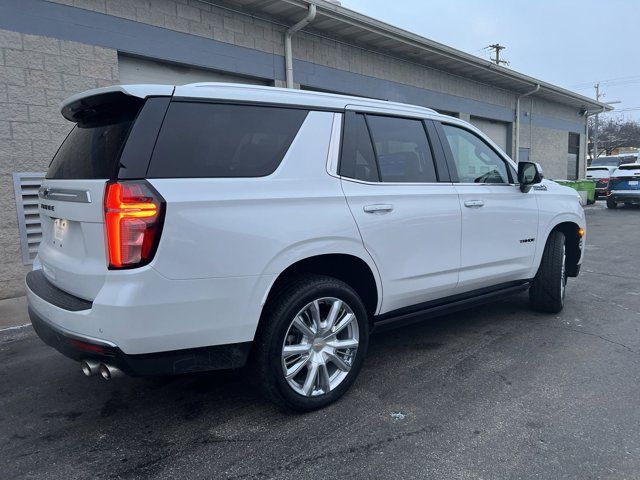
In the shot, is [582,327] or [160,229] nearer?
[160,229]

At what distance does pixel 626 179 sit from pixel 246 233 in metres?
19.5

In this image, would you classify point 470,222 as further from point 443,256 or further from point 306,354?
point 306,354

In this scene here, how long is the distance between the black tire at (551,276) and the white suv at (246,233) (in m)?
1.40

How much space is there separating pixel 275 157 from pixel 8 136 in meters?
4.73

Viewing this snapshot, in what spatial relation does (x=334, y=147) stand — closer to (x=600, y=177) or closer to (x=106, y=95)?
(x=106, y=95)

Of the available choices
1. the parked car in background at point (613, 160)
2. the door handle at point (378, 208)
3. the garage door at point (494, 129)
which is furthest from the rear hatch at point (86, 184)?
the parked car in background at point (613, 160)

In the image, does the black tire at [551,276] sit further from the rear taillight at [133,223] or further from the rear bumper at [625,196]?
the rear bumper at [625,196]

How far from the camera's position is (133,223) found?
227 centimetres

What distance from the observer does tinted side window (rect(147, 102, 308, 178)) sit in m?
2.42

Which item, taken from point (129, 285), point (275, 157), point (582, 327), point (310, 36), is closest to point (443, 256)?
point (275, 157)

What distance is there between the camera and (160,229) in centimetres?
229

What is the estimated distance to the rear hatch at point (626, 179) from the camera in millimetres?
17531

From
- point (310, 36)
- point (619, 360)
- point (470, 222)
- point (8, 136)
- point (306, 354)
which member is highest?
point (310, 36)

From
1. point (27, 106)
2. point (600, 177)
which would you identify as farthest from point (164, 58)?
point (600, 177)
